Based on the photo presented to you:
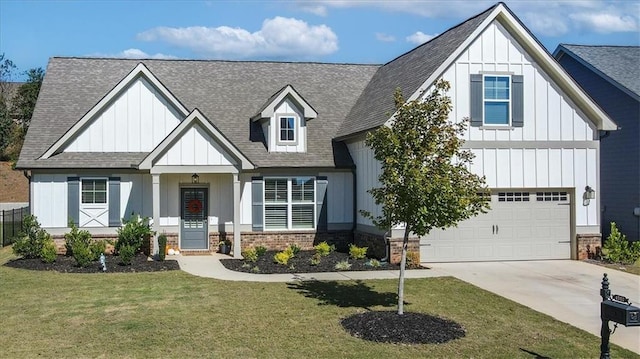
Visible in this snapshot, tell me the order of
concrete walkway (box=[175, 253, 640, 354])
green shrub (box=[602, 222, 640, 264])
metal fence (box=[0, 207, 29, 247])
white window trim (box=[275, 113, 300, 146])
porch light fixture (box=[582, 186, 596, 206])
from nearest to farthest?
1. concrete walkway (box=[175, 253, 640, 354])
2. green shrub (box=[602, 222, 640, 264])
3. porch light fixture (box=[582, 186, 596, 206])
4. white window trim (box=[275, 113, 300, 146])
5. metal fence (box=[0, 207, 29, 247])

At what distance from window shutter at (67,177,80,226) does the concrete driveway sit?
37.5 ft

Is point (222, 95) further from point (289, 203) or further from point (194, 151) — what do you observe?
point (289, 203)

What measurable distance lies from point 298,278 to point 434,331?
6.12 m

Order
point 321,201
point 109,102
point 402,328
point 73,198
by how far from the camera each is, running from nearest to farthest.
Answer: point 402,328 → point 73,198 → point 109,102 → point 321,201

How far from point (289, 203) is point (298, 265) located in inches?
157

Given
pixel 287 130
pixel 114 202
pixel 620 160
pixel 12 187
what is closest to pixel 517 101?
pixel 620 160

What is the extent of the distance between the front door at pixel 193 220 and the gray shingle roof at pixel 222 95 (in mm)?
2217

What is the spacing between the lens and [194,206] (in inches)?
842

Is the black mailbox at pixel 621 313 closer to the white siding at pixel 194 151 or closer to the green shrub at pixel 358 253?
the green shrub at pixel 358 253

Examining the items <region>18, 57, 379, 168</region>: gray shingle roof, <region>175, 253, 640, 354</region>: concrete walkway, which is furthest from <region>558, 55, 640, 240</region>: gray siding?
<region>18, 57, 379, 168</region>: gray shingle roof

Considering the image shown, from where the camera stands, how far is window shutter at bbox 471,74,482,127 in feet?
62.1

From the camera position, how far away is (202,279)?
15727 millimetres

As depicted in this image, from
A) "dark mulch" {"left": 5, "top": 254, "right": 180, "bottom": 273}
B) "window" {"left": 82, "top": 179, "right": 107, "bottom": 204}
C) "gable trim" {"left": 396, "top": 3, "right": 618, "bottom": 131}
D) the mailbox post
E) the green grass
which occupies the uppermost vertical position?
"gable trim" {"left": 396, "top": 3, "right": 618, "bottom": 131}

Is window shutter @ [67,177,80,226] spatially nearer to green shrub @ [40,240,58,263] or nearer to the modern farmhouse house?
the modern farmhouse house
